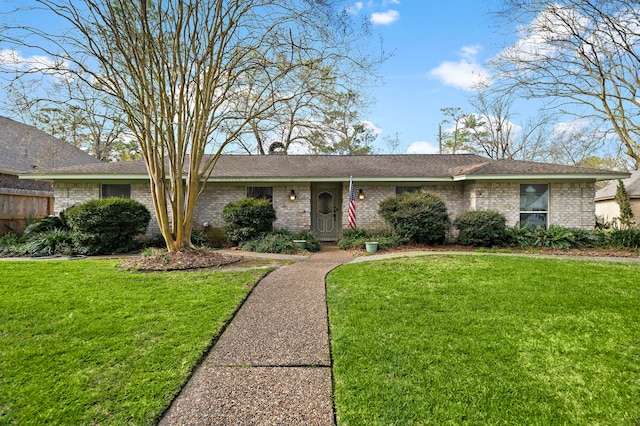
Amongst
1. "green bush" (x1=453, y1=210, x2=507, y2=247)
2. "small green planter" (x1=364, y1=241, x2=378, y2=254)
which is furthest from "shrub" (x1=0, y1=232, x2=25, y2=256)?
"green bush" (x1=453, y1=210, x2=507, y2=247)

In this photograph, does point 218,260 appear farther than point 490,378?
Yes

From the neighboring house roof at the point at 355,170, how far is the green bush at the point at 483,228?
1.44 metres

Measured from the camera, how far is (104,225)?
9.49m

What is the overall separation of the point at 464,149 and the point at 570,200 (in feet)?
55.5

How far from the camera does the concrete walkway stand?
2250 mm

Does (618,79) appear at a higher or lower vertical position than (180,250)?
higher

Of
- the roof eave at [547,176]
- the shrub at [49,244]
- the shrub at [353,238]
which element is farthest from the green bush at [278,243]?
the roof eave at [547,176]

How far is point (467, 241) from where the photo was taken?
10.5 m

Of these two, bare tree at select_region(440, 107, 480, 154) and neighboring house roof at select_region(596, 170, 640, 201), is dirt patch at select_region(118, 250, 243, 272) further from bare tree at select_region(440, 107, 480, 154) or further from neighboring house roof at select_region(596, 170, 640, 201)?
bare tree at select_region(440, 107, 480, 154)

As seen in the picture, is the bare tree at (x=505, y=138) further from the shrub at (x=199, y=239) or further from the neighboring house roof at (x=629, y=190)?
the shrub at (x=199, y=239)

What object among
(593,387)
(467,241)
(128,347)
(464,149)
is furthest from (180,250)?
(464,149)

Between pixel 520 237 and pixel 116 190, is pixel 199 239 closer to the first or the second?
pixel 116 190

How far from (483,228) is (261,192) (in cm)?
809

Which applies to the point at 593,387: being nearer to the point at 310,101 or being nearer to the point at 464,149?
the point at 310,101
